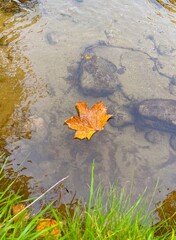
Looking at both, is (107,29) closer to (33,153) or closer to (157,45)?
(157,45)

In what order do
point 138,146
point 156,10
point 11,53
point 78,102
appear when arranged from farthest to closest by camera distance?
point 156,10
point 11,53
point 78,102
point 138,146

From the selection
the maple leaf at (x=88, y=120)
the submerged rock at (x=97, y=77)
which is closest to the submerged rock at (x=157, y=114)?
the maple leaf at (x=88, y=120)

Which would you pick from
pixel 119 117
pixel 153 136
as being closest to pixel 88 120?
pixel 119 117

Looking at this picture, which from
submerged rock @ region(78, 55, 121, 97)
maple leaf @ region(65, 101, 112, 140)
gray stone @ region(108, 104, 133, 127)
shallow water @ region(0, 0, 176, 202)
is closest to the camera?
shallow water @ region(0, 0, 176, 202)

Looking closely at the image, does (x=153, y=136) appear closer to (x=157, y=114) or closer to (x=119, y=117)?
(x=157, y=114)

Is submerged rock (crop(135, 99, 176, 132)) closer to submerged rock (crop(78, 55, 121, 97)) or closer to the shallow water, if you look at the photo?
the shallow water

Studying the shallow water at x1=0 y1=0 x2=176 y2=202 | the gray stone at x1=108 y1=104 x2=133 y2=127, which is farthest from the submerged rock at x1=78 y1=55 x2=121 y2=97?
the gray stone at x1=108 y1=104 x2=133 y2=127

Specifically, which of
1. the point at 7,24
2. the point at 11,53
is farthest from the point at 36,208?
the point at 7,24
